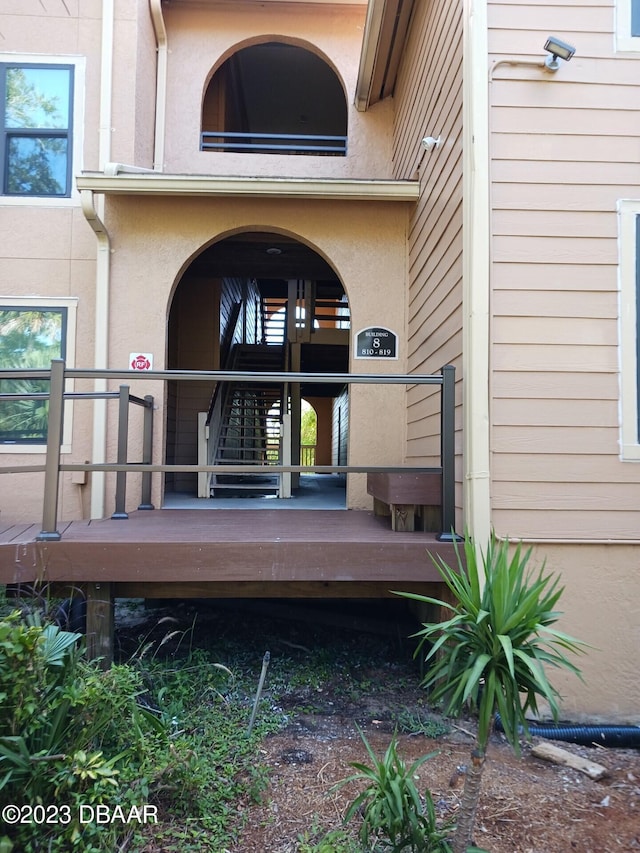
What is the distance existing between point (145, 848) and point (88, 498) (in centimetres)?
358

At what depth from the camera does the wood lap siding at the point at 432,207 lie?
3477mm

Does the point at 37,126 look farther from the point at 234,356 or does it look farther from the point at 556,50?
the point at 556,50

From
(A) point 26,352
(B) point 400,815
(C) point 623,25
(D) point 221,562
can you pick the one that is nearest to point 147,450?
(A) point 26,352

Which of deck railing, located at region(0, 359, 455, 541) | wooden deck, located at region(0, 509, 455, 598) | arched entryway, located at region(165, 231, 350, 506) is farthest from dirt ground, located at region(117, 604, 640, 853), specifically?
arched entryway, located at region(165, 231, 350, 506)

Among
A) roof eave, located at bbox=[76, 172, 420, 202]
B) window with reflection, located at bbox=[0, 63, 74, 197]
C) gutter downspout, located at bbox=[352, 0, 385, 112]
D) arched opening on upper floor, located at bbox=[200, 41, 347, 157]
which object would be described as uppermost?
arched opening on upper floor, located at bbox=[200, 41, 347, 157]

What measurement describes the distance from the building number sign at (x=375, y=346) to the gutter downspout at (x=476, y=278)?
186 centimetres

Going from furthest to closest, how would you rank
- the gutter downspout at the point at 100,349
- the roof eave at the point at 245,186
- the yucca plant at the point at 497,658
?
the gutter downspout at the point at 100,349, the roof eave at the point at 245,186, the yucca plant at the point at 497,658

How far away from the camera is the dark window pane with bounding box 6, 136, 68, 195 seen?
5.29m

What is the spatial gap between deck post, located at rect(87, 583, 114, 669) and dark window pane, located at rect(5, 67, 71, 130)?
459 centimetres

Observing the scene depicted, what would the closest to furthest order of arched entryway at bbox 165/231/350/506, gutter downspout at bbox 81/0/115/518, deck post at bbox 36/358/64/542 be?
deck post at bbox 36/358/64/542 → gutter downspout at bbox 81/0/115/518 → arched entryway at bbox 165/231/350/506

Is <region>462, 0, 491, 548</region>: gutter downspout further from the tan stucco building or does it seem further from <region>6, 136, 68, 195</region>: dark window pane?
<region>6, 136, 68, 195</region>: dark window pane

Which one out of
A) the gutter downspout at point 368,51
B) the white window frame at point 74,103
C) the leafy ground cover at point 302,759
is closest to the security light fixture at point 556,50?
the gutter downspout at point 368,51

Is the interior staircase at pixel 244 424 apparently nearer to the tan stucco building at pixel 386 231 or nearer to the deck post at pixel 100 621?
the tan stucco building at pixel 386 231

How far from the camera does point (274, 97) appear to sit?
890cm
